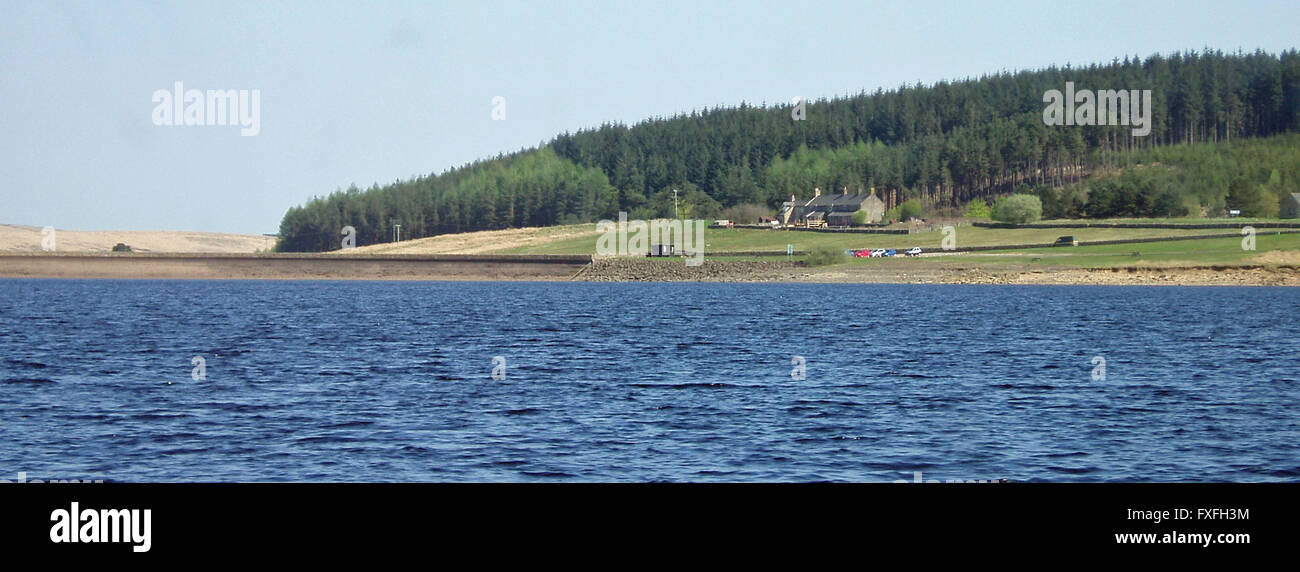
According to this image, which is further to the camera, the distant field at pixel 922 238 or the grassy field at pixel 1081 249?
the distant field at pixel 922 238

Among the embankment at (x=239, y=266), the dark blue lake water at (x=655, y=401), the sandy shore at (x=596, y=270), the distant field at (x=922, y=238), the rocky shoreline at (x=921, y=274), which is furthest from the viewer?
the embankment at (x=239, y=266)

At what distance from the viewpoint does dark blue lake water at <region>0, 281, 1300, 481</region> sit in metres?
23.7

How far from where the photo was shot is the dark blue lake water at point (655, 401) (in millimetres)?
23672

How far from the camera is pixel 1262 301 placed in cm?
9875

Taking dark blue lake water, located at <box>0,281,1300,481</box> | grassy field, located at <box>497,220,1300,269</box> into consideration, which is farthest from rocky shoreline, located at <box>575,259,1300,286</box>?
dark blue lake water, located at <box>0,281,1300,481</box>

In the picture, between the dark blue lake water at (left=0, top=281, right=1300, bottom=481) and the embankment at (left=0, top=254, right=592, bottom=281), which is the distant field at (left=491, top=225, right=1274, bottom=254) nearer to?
the embankment at (left=0, top=254, right=592, bottom=281)
